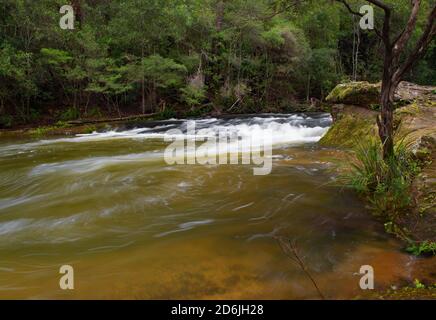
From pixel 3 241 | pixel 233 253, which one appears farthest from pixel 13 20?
pixel 233 253

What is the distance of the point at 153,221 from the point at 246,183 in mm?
1804

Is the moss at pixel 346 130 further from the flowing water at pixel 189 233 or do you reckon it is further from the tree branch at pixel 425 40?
the tree branch at pixel 425 40

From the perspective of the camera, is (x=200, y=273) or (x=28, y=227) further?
(x=28, y=227)

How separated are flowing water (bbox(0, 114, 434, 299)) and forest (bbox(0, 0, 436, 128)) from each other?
32.1 feet

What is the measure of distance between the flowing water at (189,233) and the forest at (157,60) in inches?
385

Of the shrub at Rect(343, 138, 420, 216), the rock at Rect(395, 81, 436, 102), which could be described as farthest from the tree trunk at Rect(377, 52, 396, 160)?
the rock at Rect(395, 81, 436, 102)

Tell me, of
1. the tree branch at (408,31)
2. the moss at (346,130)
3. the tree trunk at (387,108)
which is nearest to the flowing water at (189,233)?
the tree trunk at (387,108)

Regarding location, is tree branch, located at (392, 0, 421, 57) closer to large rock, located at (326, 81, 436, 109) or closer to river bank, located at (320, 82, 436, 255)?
river bank, located at (320, 82, 436, 255)

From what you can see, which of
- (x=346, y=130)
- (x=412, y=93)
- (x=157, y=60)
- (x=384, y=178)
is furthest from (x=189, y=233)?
(x=157, y=60)

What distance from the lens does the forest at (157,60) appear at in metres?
16.2

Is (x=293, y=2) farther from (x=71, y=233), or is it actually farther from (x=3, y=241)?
(x=3, y=241)

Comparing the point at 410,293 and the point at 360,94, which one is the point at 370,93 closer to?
the point at 360,94

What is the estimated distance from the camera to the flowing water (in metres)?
2.82

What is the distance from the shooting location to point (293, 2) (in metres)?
4.85
